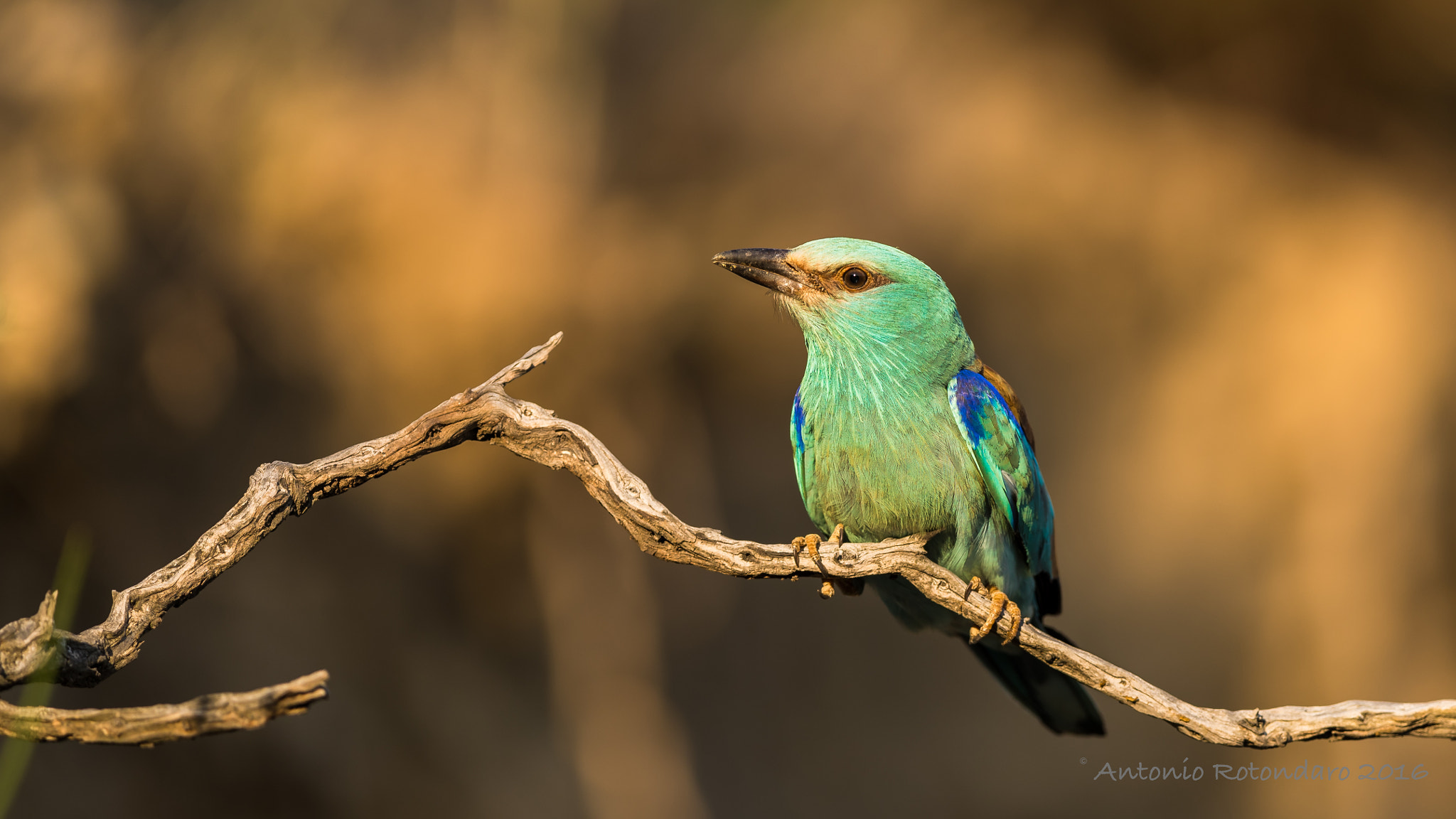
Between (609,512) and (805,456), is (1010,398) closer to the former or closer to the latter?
(805,456)

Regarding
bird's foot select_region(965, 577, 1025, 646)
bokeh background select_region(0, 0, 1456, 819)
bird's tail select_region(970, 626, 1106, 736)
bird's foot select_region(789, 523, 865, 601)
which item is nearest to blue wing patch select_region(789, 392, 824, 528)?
bird's foot select_region(789, 523, 865, 601)

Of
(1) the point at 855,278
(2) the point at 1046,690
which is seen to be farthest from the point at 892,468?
(2) the point at 1046,690

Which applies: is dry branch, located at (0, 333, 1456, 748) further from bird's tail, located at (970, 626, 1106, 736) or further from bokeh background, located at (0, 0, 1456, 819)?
bokeh background, located at (0, 0, 1456, 819)

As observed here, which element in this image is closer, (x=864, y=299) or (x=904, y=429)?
(x=904, y=429)

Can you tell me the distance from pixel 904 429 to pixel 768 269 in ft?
2.23

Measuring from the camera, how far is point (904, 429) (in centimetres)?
296

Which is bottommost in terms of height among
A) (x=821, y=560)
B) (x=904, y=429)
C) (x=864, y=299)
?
(x=821, y=560)

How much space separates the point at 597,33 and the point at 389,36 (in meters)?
1.17

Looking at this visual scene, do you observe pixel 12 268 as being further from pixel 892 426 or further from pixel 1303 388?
pixel 1303 388

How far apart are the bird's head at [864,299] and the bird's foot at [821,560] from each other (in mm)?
557

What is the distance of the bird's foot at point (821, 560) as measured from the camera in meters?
2.50

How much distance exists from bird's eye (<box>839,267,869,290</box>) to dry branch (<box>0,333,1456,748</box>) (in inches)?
36.8

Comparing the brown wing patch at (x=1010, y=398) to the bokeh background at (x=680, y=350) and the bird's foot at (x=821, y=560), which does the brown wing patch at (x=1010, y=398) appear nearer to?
the bird's foot at (x=821, y=560)

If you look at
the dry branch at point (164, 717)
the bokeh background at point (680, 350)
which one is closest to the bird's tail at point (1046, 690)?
the dry branch at point (164, 717)
